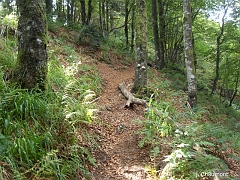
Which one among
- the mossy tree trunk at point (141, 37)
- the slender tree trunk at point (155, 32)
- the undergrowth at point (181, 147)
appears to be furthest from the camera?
the slender tree trunk at point (155, 32)

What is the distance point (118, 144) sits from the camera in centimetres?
483

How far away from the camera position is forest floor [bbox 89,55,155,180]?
3.84 m

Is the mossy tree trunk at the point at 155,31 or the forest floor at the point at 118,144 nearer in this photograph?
the forest floor at the point at 118,144

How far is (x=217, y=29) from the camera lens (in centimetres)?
1625

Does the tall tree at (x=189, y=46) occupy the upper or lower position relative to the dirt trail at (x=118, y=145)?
upper

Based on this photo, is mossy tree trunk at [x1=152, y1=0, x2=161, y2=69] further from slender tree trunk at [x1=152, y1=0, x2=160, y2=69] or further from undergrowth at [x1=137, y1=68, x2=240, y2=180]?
undergrowth at [x1=137, y1=68, x2=240, y2=180]

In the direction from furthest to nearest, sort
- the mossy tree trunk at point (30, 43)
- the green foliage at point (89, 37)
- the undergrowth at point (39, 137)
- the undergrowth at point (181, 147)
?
the green foliage at point (89, 37), the mossy tree trunk at point (30, 43), the undergrowth at point (181, 147), the undergrowth at point (39, 137)

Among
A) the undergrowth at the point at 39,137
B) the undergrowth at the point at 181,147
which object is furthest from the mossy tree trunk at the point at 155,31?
the undergrowth at the point at 39,137

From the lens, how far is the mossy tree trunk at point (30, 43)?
13.6 feet

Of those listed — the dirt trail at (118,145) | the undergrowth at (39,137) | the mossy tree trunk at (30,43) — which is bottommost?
the dirt trail at (118,145)

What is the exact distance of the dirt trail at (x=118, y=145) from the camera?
12.6ft

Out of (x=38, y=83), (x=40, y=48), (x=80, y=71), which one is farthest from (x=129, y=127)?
(x=80, y=71)

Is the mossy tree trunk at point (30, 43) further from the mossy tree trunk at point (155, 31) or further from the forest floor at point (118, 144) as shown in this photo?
the mossy tree trunk at point (155, 31)

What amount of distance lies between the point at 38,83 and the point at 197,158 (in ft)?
10.9
